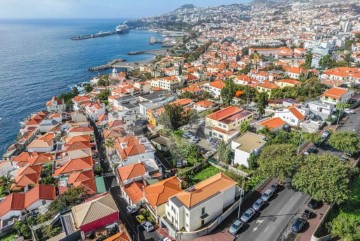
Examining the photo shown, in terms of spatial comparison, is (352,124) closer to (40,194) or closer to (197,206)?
(197,206)

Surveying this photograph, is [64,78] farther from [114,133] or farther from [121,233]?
[121,233]

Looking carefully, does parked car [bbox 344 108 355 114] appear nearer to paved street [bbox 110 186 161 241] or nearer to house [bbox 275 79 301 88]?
house [bbox 275 79 301 88]

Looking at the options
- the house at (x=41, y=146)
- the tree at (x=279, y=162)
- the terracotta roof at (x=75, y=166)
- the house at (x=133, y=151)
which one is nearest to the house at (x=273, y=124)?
the tree at (x=279, y=162)

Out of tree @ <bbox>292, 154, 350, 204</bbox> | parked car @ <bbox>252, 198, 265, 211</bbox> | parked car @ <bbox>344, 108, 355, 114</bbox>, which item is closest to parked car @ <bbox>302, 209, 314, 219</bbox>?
tree @ <bbox>292, 154, 350, 204</bbox>

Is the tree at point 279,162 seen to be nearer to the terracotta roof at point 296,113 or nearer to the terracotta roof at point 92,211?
the terracotta roof at point 296,113

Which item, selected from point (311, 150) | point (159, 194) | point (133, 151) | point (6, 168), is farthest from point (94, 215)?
point (311, 150)

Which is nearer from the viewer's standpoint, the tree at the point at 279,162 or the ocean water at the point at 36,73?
the tree at the point at 279,162
